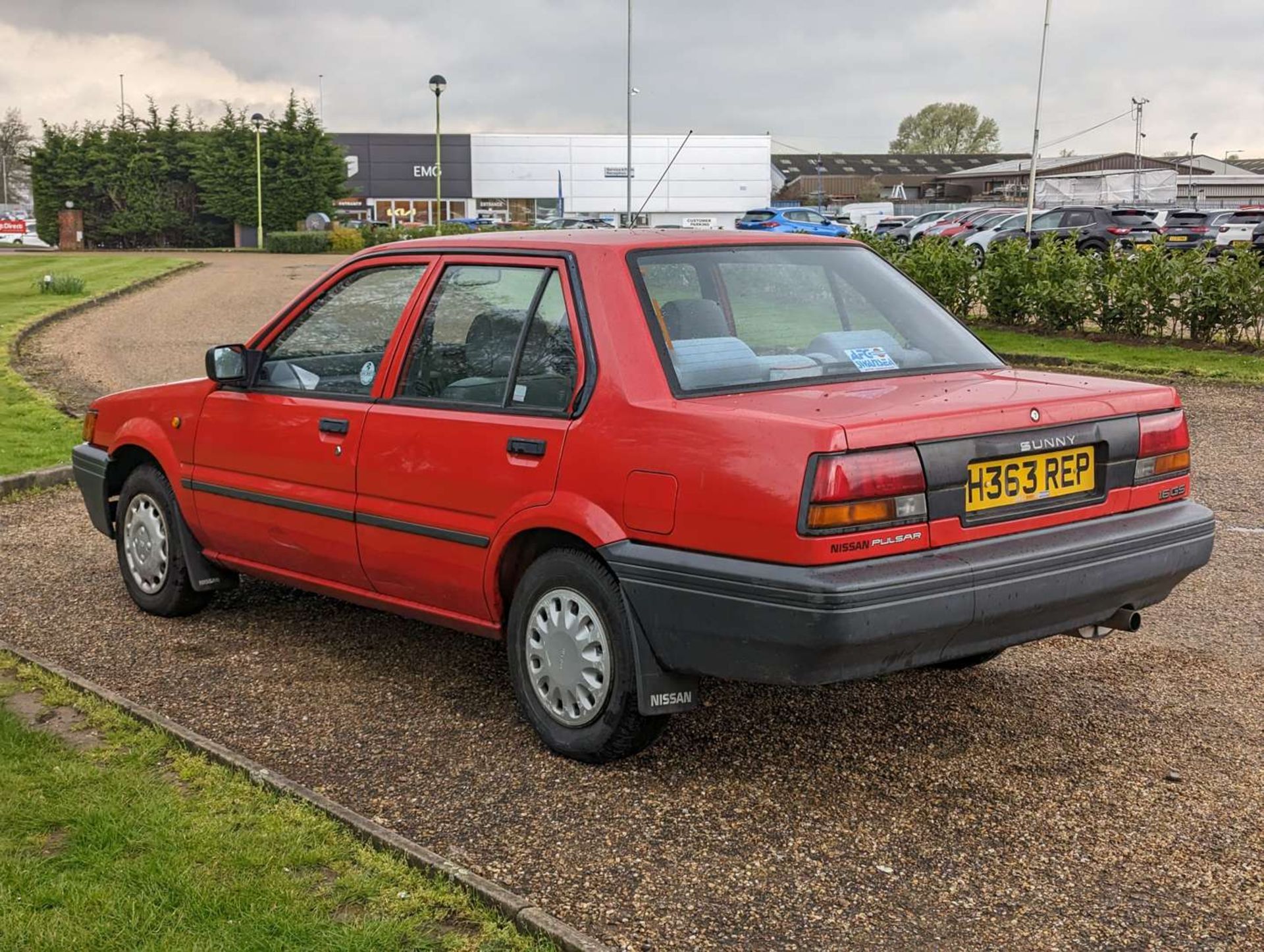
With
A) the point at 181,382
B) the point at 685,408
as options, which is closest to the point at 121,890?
the point at 685,408

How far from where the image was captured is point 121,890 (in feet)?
11.6

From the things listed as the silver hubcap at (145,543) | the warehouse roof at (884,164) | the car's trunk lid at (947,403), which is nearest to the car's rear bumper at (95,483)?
the silver hubcap at (145,543)

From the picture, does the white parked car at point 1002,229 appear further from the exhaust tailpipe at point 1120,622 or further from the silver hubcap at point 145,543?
the exhaust tailpipe at point 1120,622

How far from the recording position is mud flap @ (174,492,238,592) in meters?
6.17

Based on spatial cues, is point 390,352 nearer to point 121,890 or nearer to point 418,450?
point 418,450

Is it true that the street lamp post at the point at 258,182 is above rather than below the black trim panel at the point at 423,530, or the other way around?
above

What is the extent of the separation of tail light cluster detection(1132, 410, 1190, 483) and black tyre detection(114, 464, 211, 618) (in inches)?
160

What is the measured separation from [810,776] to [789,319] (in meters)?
1.55

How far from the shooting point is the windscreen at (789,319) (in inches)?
174

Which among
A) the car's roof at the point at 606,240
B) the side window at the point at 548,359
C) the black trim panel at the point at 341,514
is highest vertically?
the car's roof at the point at 606,240

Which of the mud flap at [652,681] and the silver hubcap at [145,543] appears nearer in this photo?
the mud flap at [652,681]

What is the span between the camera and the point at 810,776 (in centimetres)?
438

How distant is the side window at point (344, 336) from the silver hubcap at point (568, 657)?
1293mm

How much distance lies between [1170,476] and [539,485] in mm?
2093
